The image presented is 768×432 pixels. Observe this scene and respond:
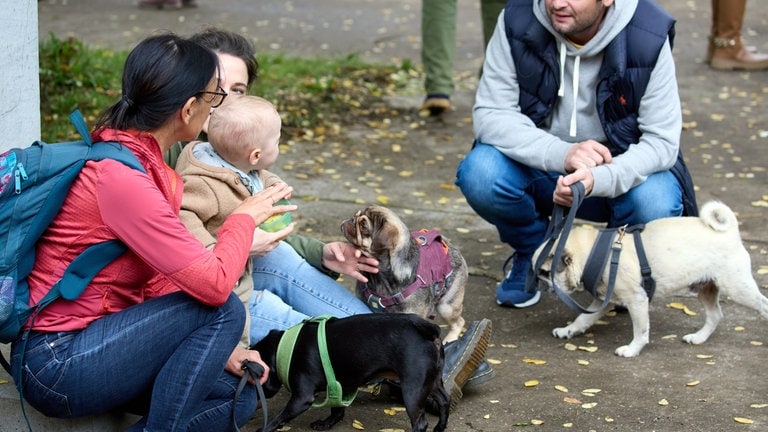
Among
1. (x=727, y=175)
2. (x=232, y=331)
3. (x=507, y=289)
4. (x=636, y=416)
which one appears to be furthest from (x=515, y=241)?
(x=727, y=175)

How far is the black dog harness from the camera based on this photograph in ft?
13.3

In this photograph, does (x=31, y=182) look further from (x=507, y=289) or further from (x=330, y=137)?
(x=330, y=137)

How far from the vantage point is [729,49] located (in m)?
9.75

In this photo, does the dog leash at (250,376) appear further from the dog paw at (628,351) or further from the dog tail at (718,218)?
the dog tail at (718,218)

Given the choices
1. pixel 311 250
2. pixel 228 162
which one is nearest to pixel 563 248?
pixel 311 250

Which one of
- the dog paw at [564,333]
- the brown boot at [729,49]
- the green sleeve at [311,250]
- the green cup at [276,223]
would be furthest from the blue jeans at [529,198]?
the brown boot at [729,49]

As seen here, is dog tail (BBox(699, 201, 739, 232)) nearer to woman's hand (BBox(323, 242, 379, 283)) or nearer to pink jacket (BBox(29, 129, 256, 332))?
woman's hand (BBox(323, 242, 379, 283))

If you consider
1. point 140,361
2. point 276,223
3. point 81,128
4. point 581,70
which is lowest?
point 140,361

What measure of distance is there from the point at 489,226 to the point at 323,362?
2804mm

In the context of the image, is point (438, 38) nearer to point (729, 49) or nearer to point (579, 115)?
point (729, 49)

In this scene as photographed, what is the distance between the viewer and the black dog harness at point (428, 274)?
4043mm

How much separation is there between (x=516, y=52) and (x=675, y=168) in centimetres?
90

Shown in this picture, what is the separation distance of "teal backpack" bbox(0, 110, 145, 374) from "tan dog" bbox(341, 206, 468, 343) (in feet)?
4.05

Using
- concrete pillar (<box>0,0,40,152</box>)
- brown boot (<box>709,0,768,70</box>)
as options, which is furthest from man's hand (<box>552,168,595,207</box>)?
brown boot (<box>709,0,768,70</box>)
